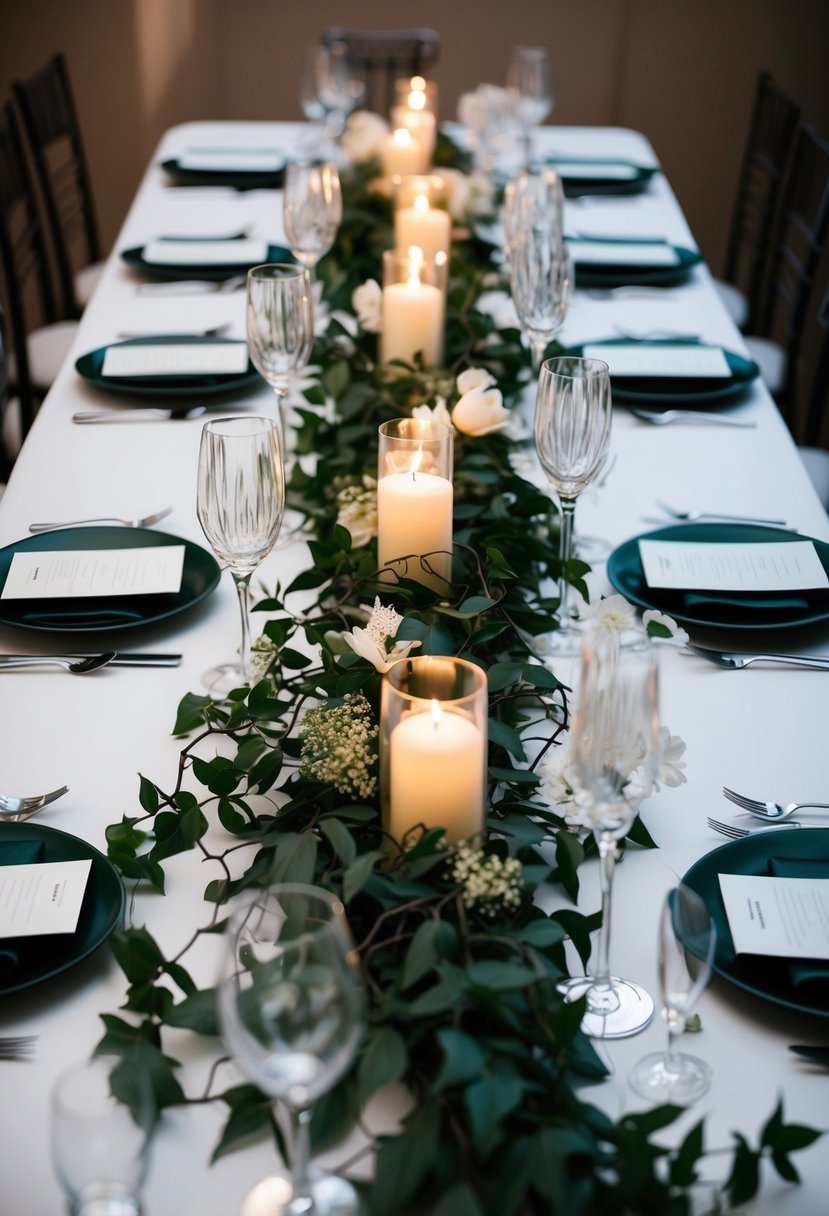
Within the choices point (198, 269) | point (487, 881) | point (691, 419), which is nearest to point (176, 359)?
point (198, 269)

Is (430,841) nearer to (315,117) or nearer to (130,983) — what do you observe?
(130,983)

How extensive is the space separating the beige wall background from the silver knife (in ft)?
12.0

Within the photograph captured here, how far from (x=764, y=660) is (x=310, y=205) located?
43.5 inches

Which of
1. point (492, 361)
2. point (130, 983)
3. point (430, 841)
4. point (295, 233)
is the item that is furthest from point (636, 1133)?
point (295, 233)

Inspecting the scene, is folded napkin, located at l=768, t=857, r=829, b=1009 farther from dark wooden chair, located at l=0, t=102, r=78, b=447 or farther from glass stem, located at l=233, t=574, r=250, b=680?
dark wooden chair, located at l=0, t=102, r=78, b=447

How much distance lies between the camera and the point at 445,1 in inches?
195

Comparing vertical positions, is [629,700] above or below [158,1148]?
above

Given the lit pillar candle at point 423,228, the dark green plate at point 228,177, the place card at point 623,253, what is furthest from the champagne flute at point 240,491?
the dark green plate at point 228,177

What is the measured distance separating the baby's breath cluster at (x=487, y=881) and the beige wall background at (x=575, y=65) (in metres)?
4.19

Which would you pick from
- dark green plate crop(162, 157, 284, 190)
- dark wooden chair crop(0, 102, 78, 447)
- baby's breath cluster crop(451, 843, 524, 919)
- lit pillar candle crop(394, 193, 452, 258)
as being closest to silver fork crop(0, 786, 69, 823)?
baby's breath cluster crop(451, 843, 524, 919)

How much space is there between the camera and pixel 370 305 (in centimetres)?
188

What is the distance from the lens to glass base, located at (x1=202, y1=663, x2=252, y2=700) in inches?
51.6

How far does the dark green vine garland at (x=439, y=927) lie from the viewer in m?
0.73

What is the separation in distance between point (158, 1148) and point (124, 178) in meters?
4.36
